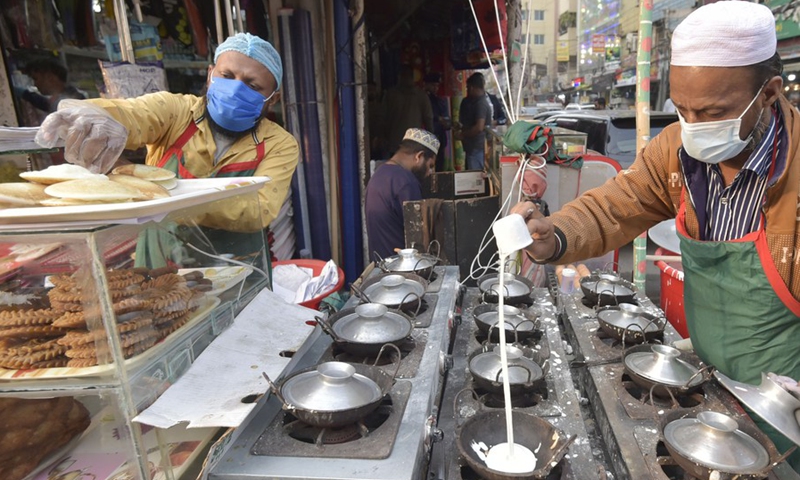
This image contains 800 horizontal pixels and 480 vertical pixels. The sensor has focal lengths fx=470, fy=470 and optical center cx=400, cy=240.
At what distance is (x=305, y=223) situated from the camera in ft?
15.6

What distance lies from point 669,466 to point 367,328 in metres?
1.05

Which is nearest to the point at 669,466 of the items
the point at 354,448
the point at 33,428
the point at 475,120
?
the point at 354,448

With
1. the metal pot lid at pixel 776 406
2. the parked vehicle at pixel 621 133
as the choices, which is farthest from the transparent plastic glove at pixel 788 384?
the parked vehicle at pixel 621 133

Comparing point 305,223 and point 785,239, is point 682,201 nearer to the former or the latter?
point 785,239

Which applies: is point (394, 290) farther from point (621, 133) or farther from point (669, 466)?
point (621, 133)

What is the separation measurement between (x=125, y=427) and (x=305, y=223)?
362 cm

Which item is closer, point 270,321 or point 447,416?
point 447,416

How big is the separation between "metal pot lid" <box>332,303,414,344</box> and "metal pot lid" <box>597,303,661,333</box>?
0.91 metres

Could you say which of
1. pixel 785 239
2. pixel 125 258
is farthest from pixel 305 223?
pixel 785 239

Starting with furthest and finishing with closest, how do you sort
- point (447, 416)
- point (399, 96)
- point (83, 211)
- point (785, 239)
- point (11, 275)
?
point (399, 96)
point (447, 416)
point (785, 239)
point (11, 275)
point (83, 211)

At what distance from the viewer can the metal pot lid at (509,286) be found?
232 centimetres

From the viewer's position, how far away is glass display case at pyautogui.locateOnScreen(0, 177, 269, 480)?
1.17m

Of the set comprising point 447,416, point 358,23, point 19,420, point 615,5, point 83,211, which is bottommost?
point 447,416

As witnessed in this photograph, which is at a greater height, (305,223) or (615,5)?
(615,5)
